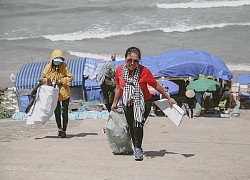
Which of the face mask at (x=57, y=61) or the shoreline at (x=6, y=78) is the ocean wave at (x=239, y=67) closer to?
the shoreline at (x=6, y=78)

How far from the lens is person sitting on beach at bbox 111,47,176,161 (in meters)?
5.64

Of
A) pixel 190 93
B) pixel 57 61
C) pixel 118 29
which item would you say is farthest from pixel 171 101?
pixel 118 29

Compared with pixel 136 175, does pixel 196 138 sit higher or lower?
lower

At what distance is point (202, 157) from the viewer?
240 inches

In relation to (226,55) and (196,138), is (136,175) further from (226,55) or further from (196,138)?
(226,55)

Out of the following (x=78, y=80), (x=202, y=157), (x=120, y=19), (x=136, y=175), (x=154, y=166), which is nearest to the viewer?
(x=136, y=175)

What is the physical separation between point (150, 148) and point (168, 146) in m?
0.29

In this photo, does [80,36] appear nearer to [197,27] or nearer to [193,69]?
[197,27]

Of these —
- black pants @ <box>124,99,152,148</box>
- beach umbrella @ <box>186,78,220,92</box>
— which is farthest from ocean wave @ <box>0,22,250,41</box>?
→ black pants @ <box>124,99,152,148</box>

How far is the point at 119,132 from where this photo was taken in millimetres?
6129

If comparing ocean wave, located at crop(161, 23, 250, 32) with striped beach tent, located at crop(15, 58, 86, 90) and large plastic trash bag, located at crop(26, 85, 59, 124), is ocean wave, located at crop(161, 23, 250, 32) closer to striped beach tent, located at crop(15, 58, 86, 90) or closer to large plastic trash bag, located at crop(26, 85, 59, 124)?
→ striped beach tent, located at crop(15, 58, 86, 90)

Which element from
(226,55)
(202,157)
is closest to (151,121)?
(202,157)

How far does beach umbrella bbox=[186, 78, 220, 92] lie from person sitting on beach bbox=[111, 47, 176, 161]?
8646 mm

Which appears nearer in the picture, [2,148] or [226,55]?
[2,148]
